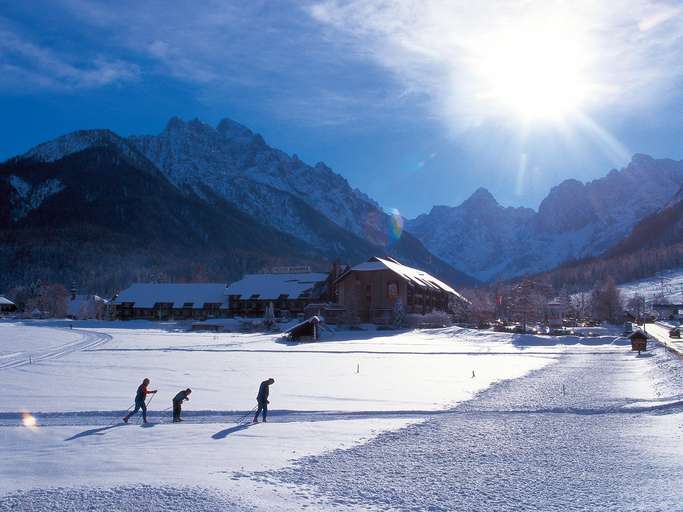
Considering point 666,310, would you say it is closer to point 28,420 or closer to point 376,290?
point 376,290

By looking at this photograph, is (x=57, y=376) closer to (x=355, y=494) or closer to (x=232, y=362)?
(x=232, y=362)

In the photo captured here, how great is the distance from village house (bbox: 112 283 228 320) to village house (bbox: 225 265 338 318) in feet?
10.3

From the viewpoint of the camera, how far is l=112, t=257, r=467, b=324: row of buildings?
8725 centimetres

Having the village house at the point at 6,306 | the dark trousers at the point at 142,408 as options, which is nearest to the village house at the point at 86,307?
the village house at the point at 6,306

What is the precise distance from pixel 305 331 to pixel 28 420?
43883 millimetres

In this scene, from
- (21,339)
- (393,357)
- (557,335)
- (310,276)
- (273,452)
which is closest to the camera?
(273,452)

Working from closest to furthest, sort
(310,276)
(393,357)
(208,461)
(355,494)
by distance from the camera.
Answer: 1. (355,494)
2. (208,461)
3. (393,357)
4. (310,276)

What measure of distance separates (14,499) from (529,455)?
39.6 ft

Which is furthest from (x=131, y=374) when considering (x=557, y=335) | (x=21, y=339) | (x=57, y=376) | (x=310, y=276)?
(x=310, y=276)

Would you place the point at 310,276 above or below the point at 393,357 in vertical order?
above

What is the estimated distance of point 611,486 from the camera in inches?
531

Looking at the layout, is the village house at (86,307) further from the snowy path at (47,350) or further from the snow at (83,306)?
the snowy path at (47,350)

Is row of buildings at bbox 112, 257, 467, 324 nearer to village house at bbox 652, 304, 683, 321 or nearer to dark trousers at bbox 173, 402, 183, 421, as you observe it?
village house at bbox 652, 304, 683, 321

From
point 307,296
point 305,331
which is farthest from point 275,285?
point 305,331
